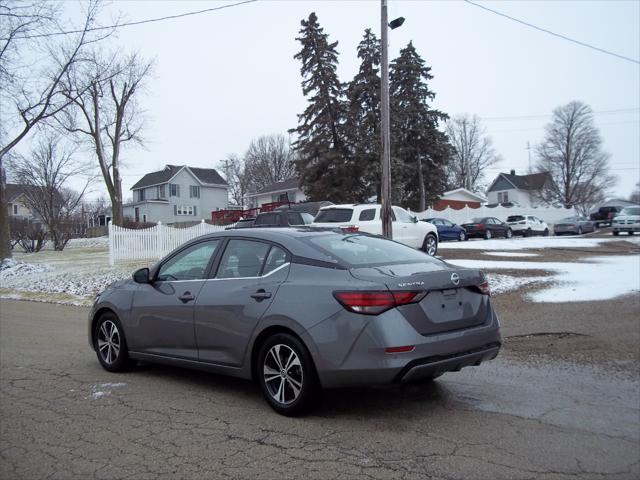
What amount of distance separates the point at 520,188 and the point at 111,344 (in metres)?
82.2

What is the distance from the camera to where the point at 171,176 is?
6512cm

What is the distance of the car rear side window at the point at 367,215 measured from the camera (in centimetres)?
1669

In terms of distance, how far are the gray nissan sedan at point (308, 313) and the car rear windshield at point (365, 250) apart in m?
0.02

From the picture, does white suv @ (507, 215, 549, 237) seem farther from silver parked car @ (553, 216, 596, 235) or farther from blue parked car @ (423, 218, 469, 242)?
blue parked car @ (423, 218, 469, 242)

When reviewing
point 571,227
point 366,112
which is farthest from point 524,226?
point 366,112

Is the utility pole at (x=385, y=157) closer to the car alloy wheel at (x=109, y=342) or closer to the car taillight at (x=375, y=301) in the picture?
the car alloy wheel at (x=109, y=342)

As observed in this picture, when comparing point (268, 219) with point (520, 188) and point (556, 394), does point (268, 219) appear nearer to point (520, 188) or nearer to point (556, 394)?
point (556, 394)

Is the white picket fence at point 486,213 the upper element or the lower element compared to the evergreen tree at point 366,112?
lower

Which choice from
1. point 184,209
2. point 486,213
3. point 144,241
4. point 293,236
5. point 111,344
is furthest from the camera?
point 184,209

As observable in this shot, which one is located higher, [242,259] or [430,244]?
[242,259]

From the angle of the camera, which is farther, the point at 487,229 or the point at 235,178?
the point at 235,178

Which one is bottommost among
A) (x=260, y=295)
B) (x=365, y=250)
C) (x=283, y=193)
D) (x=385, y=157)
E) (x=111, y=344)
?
(x=111, y=344)

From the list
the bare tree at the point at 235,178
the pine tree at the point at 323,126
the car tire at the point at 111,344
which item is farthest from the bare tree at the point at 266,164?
the car tire at the point at 111,344

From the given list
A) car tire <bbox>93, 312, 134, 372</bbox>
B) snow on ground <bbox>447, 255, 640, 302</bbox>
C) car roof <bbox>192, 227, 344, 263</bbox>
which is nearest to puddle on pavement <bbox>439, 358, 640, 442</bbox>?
car roof <bbox>192, 227, 344, 263</bbox>
